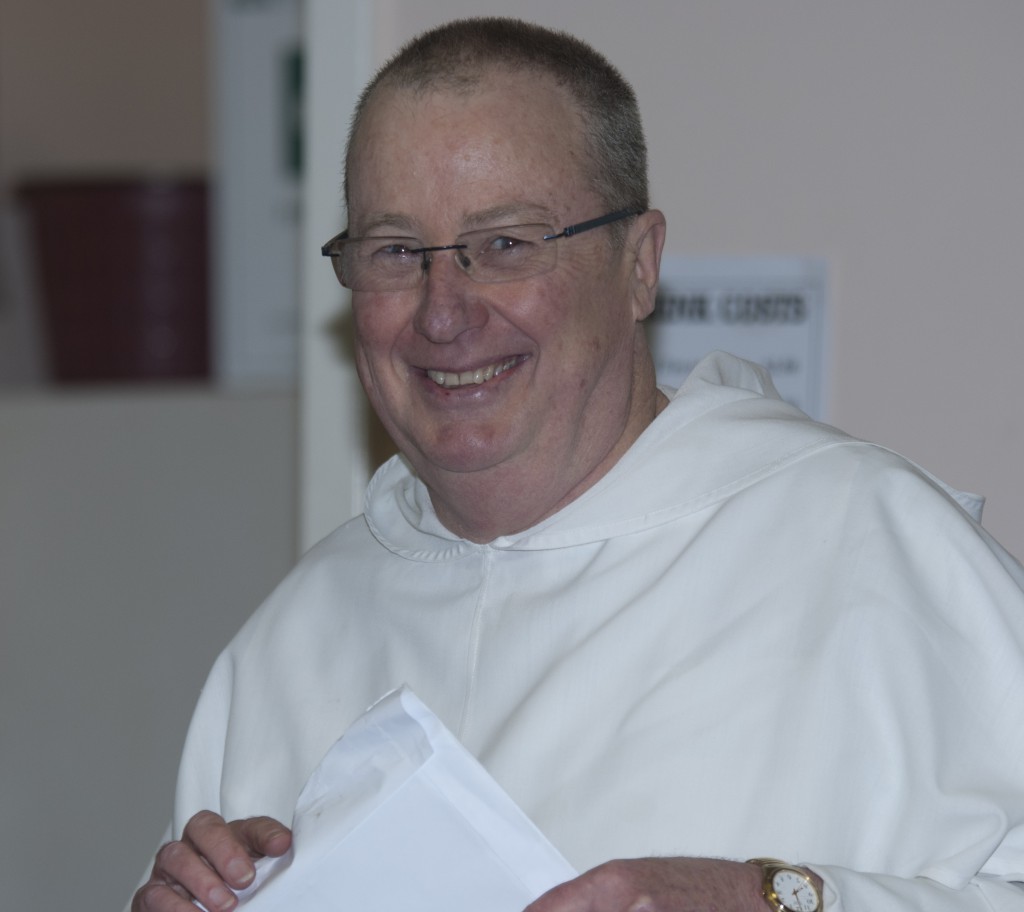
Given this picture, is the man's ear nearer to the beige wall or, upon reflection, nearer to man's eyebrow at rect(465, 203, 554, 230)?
man's eyebrow at rect(465, 203, 554, 230)

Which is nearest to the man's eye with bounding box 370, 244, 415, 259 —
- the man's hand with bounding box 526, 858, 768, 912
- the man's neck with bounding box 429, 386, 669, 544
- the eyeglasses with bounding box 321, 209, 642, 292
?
the eyeglasses with bounding box 321, 209, 642, 292

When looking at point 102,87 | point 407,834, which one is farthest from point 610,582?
point 102,87

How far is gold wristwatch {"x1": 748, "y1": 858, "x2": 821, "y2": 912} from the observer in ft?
4.09

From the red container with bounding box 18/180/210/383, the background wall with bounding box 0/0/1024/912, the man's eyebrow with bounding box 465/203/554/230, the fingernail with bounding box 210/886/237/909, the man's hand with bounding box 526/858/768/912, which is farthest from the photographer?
the red container with bounding box 18/180/210/383

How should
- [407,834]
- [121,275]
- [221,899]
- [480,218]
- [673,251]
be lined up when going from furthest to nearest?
[121,275], [673,251], [480,218], [221,899], [407,834]

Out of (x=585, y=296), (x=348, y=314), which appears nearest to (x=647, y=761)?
(x=585, y=296)

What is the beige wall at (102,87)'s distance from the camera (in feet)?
12.8

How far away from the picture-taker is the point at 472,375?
64.4 inches

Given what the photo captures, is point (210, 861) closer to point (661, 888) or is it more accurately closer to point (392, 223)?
point (661, 888)

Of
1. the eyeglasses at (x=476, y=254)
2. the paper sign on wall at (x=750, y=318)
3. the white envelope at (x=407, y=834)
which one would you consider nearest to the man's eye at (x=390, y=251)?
the eyeglasses at (x=476, y=254)

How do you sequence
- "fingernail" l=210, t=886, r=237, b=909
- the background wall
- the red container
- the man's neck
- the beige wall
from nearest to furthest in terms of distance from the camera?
"fingernail" l=210, t=886, r=237, b=909 < the man's neck < the background wall < the red container < the beige wall

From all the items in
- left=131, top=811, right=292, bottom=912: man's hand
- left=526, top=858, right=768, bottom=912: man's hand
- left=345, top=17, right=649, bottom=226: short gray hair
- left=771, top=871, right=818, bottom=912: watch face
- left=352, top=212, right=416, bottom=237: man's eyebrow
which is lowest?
left=131, top=811, right=292, bottom=912: man's hand

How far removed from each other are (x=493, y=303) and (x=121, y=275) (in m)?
1.75

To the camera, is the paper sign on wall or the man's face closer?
the man's face
